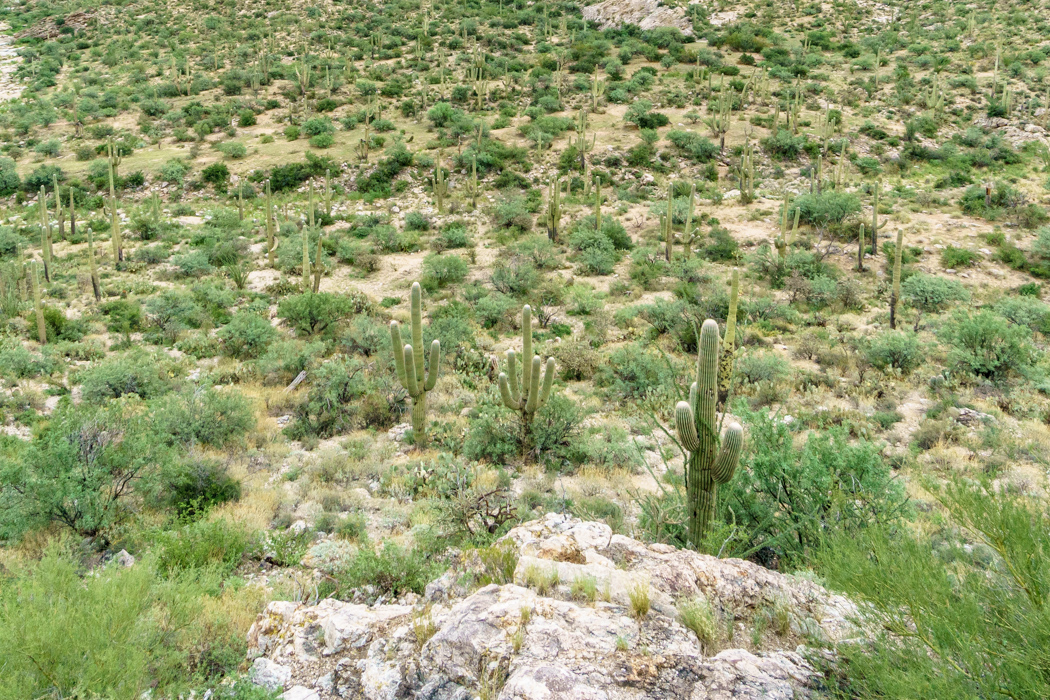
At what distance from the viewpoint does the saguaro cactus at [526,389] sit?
848 centimetres

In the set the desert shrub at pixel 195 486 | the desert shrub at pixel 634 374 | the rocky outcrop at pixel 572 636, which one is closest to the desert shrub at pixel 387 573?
the rocky outcrop at pixel 572 636

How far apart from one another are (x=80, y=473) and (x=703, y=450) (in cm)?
603

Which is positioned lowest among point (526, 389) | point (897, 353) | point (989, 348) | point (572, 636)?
point (897, 353)

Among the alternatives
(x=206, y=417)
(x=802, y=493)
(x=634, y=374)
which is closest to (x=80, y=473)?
(x=206, y=417)

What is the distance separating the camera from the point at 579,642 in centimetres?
334

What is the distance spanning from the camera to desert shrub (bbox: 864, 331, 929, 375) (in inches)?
456

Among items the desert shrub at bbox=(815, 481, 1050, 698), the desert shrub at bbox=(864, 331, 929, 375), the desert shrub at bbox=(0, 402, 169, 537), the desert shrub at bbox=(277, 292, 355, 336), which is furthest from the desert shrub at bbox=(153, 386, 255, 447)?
the desert shrub at bbox=(864, 331, 929, 375)

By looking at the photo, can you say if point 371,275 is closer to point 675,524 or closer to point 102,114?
point 675,524

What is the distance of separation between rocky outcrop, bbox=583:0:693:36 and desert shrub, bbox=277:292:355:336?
33860 millimetres

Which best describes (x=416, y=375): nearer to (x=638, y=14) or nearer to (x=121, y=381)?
(x=121, y=381)

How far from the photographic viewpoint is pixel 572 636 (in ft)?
11.1

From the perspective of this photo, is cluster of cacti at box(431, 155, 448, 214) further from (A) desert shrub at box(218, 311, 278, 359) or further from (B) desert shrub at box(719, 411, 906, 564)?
(B) desert shrub at box(719, 411, 906, 564)

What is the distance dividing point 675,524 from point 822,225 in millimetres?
17807

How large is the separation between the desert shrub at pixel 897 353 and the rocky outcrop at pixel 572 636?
363 inches
